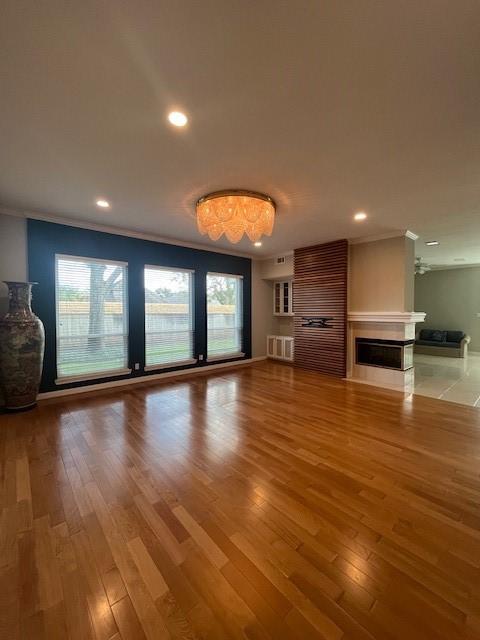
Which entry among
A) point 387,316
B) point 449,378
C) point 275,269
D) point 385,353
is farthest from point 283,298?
point 449,378

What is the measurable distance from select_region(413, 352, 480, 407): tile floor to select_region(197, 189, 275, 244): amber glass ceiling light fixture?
3.80 metres

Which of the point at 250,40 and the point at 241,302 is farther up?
the point at 250,40

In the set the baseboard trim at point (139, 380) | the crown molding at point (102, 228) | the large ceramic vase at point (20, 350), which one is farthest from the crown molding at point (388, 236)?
the large ceramic vase at point (20, 350)

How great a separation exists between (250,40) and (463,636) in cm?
291

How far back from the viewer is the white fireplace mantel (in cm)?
463

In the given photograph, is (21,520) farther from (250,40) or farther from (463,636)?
(250,40)

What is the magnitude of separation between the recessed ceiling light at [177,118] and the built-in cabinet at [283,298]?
17.6 feet

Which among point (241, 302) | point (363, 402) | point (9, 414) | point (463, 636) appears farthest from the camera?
point (241, 302)

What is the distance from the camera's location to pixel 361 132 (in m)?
2.03

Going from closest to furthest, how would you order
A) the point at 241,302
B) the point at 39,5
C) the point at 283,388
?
the point at 39,5 < the point at 283,388 < the point at 241,302

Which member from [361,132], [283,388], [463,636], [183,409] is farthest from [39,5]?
[283,388]

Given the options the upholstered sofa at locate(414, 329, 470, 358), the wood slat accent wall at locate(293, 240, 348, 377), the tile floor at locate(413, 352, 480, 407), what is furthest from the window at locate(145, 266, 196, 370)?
the upholstered sofa at locate(414, 329, 470, 358)

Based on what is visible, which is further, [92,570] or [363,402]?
[363,402]

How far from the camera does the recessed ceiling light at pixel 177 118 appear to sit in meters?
1.86
